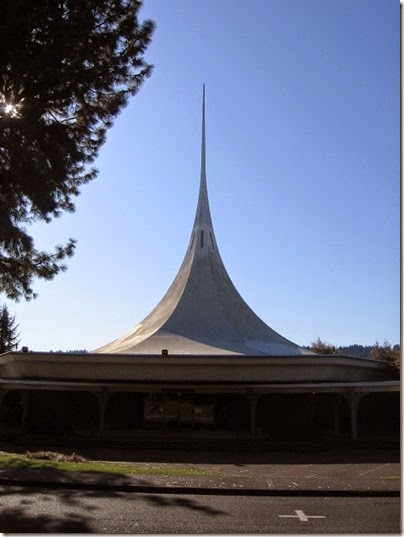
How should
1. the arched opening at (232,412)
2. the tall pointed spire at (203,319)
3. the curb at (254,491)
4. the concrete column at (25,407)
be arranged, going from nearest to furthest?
the curb at (254,491) → the concrete column at (25,407) → the arched opening at (232,412) → the tall pointed spire at (203,319)

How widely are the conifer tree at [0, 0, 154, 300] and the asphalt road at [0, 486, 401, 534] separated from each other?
5454mm

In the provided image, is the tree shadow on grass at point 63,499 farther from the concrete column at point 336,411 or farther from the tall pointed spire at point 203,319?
the concrete column at point 336,411

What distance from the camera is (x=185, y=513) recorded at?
709 cm

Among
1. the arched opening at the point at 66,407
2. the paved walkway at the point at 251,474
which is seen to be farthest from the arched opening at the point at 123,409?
the paved walkway at the point at 251,474

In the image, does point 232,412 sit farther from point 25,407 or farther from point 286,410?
point 25,407

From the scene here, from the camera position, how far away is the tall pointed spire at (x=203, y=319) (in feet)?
82.6

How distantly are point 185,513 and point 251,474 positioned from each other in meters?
5.95

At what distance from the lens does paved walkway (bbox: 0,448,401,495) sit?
8805mm

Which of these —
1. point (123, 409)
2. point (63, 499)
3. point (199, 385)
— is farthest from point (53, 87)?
point (123, 409)

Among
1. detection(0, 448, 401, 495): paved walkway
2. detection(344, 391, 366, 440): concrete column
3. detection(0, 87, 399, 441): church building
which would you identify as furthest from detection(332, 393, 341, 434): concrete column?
detection(0, 448, 401, 495): paved walkway

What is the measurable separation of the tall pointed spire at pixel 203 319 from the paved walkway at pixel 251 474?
22.8 ft

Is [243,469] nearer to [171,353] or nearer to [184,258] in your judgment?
[171,353]

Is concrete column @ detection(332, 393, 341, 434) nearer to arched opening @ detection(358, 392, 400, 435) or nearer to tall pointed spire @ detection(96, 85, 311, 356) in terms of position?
arched opening @ detection(358, 392, 400, 435)

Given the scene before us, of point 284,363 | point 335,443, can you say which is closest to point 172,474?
point 335,443
